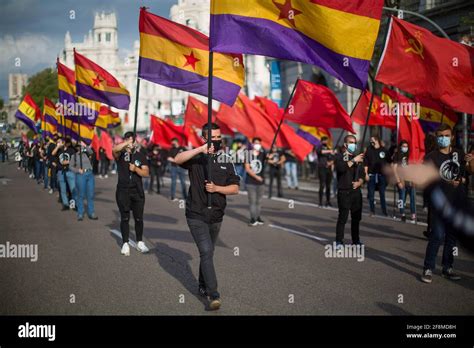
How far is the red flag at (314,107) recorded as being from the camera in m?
13.7

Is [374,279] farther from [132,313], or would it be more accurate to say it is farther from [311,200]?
[311,200]

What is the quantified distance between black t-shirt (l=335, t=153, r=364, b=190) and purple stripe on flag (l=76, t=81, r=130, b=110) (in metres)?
4.97

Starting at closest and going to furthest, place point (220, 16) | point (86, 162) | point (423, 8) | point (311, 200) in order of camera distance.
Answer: point (220, 16), point (86, 162), point (311, 200), point (423, 8)

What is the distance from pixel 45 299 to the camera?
22.5 ft

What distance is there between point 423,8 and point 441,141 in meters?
23.0

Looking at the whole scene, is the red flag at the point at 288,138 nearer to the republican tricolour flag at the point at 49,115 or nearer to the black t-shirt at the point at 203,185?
the republican tricolour flag at the point at 49,115

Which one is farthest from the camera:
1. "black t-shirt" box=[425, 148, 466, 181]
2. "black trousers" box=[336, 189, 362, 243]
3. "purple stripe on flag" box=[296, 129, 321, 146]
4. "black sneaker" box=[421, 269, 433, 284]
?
"purple stripe on flag" box=[296, 129, 321, 146]

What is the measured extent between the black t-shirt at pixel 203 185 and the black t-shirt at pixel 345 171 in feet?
11.8

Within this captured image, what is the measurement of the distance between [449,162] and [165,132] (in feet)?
47.8

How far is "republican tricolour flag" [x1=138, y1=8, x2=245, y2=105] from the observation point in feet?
33.9

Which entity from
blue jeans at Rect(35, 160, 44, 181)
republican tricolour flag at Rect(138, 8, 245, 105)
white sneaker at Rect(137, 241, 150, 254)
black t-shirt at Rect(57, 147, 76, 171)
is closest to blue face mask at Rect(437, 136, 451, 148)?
republican tricolour flag at Rect(138, 8, 245, 105)

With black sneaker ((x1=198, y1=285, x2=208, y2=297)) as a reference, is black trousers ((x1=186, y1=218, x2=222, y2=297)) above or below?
above

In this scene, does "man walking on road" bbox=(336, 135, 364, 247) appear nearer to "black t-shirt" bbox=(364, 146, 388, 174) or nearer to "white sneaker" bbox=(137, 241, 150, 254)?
"white sneaker" bbox=(137, 241, 150, 254)
